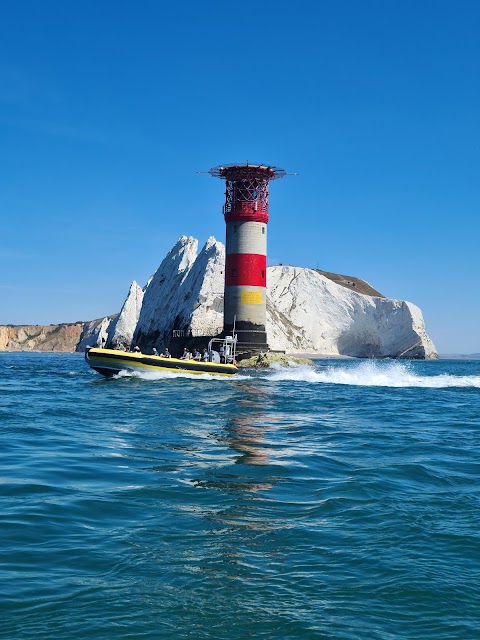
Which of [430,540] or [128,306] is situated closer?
[430,540]

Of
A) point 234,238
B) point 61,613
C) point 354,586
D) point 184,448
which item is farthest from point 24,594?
point 234,238

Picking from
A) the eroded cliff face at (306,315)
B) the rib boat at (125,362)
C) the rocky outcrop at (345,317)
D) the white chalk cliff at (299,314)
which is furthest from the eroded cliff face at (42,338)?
the rib boat at (125,362)

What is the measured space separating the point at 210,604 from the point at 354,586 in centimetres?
128

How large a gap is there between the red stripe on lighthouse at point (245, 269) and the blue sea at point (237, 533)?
→ 3737cm

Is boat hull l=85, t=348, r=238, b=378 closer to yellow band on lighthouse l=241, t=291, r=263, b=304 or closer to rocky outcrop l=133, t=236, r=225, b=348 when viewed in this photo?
yellow band on lighthouse l=241, t=291, r=263, b=304

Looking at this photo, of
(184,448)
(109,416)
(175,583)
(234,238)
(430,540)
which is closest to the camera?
(175,583)

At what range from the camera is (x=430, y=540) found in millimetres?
7152

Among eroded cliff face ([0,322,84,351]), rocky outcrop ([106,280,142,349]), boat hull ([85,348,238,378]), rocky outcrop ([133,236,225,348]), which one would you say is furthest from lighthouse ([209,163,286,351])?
eroded cliff face ([0,322,84,351])

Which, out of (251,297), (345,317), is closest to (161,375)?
(251,297)

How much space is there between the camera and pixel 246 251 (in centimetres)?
5319

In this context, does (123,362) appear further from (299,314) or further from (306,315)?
(306,315)

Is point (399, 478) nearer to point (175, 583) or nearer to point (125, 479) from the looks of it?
point (125, 479)

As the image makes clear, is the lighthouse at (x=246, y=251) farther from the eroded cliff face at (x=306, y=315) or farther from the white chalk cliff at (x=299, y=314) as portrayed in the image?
the eroded cliff face at (x=306, y=315)

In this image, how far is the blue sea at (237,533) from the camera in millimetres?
5164
